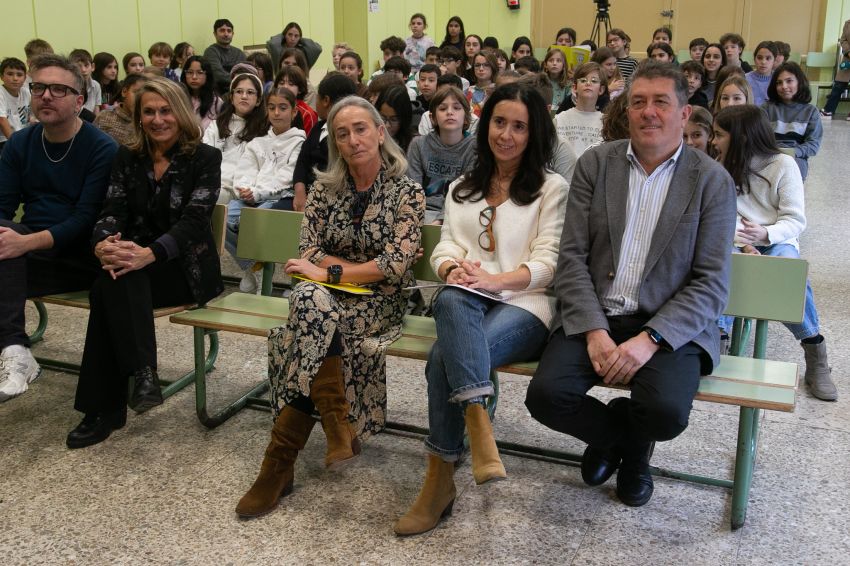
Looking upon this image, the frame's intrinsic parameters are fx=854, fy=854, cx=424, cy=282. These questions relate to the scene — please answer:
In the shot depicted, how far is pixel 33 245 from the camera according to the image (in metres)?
3.17

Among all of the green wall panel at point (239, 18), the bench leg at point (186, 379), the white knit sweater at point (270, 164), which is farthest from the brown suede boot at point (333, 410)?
the green wall panel at point (239, 18)

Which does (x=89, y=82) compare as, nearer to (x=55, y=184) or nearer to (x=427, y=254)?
(x=55, y=184)

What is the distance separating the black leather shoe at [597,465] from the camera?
2.61 metres

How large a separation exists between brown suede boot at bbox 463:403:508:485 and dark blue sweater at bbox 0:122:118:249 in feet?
6.00

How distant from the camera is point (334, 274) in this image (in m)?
2.85

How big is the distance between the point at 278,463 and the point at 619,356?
→ 1059mm

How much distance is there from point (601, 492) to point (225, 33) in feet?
28.2

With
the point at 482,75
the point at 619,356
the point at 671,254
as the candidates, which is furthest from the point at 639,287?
the point at 482,75

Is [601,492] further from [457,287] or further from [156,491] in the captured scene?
[156,491]

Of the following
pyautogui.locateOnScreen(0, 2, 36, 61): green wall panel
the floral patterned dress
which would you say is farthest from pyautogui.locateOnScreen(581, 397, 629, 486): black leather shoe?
pyautogui.locateOnScreen(0, 2, 36, 61): green wall panel

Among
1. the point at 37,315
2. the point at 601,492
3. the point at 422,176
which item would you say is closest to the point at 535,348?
the point at 601,492

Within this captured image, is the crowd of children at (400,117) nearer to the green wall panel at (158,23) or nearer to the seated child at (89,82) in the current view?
the seated child at (89,82)

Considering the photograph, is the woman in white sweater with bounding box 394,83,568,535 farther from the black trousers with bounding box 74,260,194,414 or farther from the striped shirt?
the black trousers with bounding box 74,260,194,414

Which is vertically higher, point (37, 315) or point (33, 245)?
point (33, 245)
